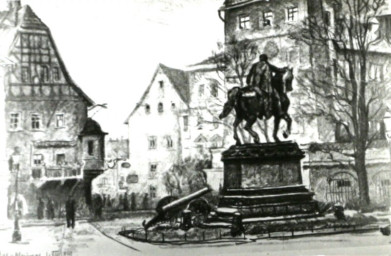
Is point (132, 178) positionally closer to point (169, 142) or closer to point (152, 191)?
point (152, 191)

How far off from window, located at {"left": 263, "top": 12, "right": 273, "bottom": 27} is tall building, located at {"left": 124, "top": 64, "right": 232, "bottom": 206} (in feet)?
3.24

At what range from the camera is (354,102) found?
788 cm

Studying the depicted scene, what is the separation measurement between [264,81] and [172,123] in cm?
136

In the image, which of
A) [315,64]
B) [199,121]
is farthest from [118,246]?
[315,64]

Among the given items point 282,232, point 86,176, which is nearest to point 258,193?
point 282,232

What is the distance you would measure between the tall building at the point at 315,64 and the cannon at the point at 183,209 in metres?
1.44

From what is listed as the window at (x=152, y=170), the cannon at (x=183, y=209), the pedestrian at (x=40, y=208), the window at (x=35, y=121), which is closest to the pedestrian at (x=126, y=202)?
the cannon at (x=183, y=209)

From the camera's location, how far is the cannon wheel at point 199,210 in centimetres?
748

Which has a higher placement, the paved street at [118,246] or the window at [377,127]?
the window at [377,127]

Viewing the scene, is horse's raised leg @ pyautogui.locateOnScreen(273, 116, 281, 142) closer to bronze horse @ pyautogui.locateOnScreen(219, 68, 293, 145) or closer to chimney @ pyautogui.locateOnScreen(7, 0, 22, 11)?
bronze horse @ pyautogui.locateOnScreen(219, 68, 293, 145)

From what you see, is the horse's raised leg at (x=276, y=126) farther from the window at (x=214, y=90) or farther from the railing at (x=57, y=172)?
the railing at (x=57, y=172)

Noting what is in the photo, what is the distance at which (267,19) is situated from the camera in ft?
25.8

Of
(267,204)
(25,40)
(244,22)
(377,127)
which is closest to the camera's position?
(25,40)

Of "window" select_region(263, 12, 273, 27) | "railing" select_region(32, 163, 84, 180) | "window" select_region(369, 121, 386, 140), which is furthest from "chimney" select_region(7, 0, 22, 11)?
"window" select_region(369, 121, 386, 140)
